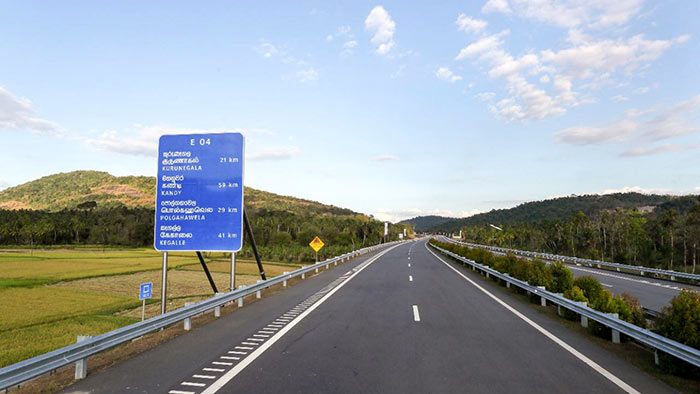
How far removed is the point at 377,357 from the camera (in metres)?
6.38

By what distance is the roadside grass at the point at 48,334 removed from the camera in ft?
40.5

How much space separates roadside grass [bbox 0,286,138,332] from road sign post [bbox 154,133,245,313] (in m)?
12.9

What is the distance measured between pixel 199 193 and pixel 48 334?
11.2m

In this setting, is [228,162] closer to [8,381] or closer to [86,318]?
[8,381]

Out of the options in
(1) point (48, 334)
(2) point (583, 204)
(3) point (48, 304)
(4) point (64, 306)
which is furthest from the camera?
(2) point (583, 204)

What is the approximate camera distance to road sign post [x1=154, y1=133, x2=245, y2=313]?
1052 cm

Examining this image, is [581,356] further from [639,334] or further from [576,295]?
[576,295]

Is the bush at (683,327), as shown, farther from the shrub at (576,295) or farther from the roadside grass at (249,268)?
the roadside grass at (249,268)

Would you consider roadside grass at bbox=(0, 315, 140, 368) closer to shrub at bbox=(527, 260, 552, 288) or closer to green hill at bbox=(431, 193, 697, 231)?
shrub at bbox=(527, 260, 552, 288)

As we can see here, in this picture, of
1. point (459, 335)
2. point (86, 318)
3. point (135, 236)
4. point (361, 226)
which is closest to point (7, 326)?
point (86, 318)

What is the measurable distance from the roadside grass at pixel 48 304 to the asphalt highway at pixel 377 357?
1529 cm

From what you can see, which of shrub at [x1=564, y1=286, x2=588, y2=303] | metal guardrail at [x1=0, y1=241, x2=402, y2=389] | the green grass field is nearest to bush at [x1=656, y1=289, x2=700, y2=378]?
shrub at [x1=564, y1=286, x2=588, y2=303]

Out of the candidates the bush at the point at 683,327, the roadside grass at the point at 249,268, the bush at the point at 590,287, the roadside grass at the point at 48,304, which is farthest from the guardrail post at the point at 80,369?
the roadside grass at the point at 249,268

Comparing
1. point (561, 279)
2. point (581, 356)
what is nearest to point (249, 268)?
point (561, 279)
